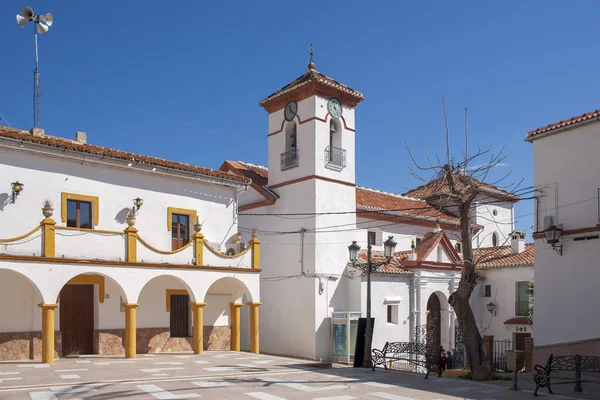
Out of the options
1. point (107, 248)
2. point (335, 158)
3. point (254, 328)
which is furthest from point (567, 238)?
point (107, 248)

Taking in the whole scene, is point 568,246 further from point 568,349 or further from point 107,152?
point 107,152

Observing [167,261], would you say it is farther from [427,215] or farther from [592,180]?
[427,215]

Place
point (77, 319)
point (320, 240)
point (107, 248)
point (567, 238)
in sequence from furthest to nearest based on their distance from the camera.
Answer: point (320, 240) → point (77, 319) → point (107, 248) → point (567, 238)

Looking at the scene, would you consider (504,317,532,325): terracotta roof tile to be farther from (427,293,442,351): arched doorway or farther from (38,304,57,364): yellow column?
(38,304,57,364): yellow column

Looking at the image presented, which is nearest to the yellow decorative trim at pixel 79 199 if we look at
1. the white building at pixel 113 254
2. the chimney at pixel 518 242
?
the white building at pixel 113 254

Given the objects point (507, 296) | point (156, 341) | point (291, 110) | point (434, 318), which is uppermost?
point (291, 110)

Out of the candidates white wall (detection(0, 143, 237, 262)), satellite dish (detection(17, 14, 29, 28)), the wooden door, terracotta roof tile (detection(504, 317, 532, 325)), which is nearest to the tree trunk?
white wall (detection(0, 143, 237, 262))

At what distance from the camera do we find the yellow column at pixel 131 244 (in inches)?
775

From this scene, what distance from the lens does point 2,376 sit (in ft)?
47.6

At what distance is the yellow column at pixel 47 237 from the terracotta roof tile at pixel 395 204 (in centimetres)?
1465

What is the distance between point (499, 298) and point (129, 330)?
17652mm

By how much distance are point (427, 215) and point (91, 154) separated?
19.4 meters

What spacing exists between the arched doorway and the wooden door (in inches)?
609

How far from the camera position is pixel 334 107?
2722 cm
